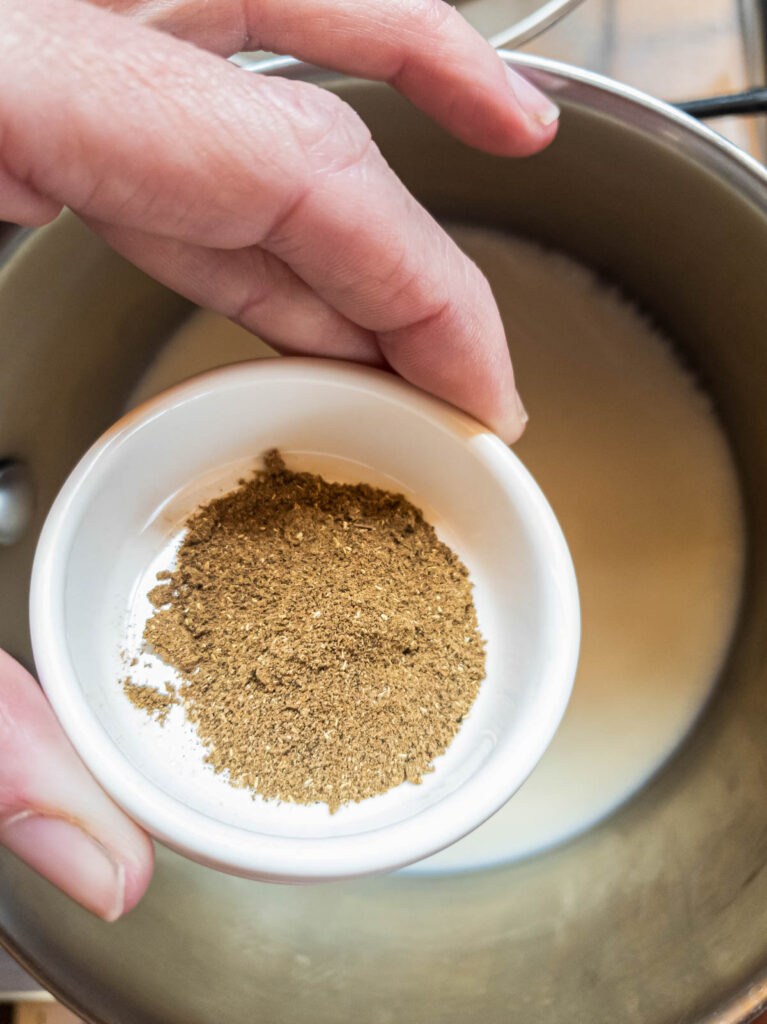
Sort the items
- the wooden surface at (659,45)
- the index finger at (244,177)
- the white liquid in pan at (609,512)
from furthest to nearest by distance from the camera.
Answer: the wooden surface at (659,45)
the white liquid in pan at (609,512)
the index finger at (244,177)

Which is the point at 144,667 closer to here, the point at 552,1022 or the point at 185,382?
the point at 185,382

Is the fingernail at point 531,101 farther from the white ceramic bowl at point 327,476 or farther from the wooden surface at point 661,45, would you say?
the wooden surface at point 661,45

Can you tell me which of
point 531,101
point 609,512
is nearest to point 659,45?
point 531,101

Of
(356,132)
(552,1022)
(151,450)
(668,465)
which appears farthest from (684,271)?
(552,1022)

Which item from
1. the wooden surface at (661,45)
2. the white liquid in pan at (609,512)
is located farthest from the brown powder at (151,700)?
the wooden surface at (661,45)

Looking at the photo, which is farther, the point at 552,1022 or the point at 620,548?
the point at 620,548

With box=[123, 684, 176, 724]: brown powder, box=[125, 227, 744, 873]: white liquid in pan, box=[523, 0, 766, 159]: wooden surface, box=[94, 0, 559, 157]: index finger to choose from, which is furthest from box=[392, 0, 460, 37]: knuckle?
box=[123, 684, 176, 724]: brown powder

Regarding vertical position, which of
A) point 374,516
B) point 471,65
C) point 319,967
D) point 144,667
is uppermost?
point 471,65
